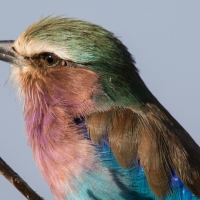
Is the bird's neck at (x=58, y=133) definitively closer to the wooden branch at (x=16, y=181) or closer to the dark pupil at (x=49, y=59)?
the dark pupil at (x=49, y=59)

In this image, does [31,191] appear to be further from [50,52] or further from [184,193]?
[50,52]

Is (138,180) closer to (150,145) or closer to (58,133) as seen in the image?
(150,145)

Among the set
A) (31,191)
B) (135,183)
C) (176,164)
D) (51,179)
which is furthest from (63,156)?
(31,191)

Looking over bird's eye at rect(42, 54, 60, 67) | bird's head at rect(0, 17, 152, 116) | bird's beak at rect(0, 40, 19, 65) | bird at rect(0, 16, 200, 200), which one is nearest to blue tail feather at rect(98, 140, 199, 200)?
bird at rect(0, 16, 200, 200)

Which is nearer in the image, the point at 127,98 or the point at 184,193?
the point at 184,193

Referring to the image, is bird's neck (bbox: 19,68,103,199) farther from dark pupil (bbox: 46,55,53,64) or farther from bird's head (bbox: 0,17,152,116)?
dark pupil (bbox: 46,55,53,64)

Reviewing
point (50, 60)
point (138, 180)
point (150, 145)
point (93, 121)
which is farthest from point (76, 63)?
point (138, 180)
